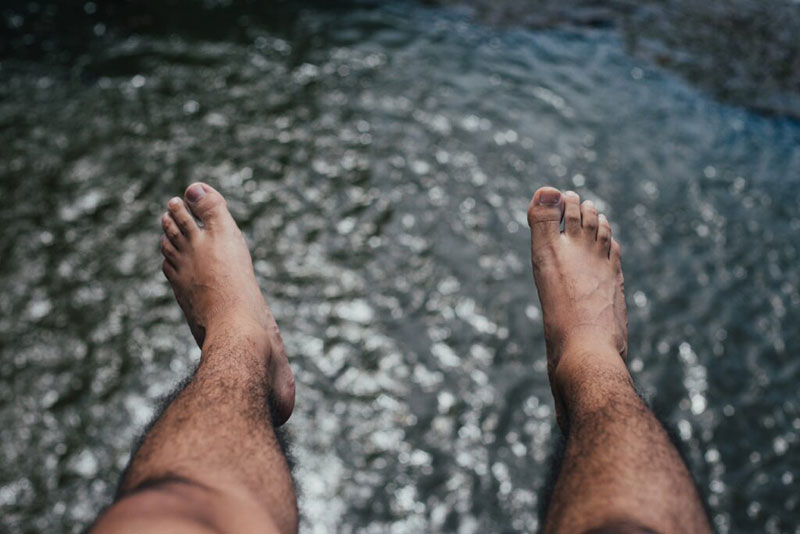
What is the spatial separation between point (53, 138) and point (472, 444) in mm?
3714

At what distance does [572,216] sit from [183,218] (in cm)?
173

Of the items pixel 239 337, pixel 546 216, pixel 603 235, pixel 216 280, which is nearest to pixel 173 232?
pixel 216 280

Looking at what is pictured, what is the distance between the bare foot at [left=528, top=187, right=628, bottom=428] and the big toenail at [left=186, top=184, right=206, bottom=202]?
147cm

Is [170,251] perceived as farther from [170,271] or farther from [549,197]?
[549,197]

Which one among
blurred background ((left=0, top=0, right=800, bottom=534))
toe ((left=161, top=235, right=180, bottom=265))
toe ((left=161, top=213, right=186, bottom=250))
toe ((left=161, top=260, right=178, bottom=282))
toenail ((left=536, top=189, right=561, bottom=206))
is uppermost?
toenail ((left=536, top=189, right=561, bottom=206))

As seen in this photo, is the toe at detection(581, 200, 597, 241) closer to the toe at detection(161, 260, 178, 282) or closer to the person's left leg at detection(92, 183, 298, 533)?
the person's left leg at detection(92, 183, 298, 533)

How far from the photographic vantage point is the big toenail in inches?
114

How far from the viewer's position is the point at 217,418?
6.00 ft

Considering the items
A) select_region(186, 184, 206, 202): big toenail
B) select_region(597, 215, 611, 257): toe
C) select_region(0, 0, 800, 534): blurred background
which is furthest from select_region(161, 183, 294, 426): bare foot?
select_region(597, 215, 611, 257): toe

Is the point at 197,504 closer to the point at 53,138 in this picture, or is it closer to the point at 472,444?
the point at 472,444

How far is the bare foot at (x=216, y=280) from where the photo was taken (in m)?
2.40

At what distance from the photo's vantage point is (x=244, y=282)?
2.65m

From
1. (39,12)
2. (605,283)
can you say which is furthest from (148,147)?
(605,283)

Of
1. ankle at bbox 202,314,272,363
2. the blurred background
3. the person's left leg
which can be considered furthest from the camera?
the blurred background
